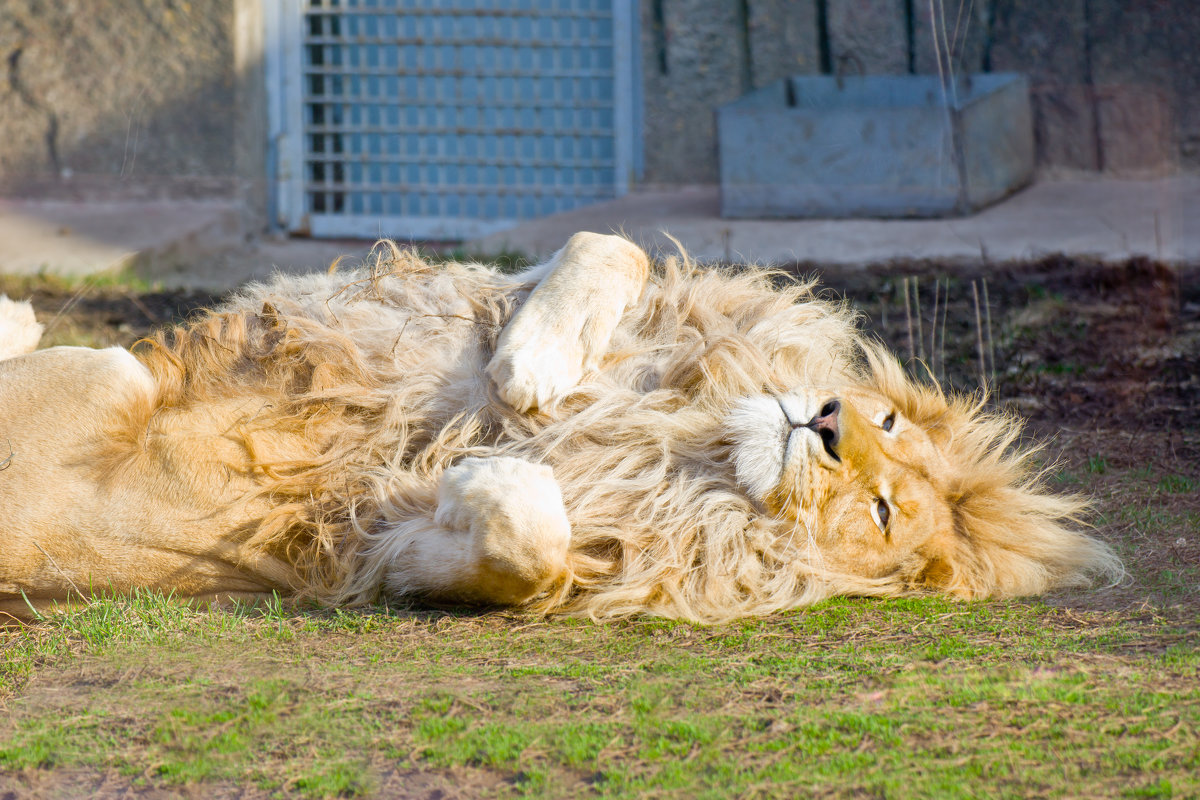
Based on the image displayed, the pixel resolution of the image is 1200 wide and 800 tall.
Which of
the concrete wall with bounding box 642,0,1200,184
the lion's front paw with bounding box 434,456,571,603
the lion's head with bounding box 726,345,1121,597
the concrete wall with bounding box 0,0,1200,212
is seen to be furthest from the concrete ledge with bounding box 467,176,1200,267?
the lion's front paw with bounding box 434,456,571,603

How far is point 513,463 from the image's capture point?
229cm

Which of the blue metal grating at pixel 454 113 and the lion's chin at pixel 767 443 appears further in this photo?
the blue metal grating at pixel 454 113

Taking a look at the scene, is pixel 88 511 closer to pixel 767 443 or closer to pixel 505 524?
pixel 505 524

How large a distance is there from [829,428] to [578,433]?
602mm

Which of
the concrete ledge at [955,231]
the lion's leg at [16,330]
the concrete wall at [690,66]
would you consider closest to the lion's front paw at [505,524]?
the lion's leg at [16,330]

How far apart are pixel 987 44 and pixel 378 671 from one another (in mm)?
7275

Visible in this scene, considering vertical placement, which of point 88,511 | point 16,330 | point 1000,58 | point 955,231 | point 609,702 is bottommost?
point 609,702

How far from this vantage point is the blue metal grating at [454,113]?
8.55 metres

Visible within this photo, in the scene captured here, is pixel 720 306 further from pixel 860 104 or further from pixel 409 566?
pixel 860 104

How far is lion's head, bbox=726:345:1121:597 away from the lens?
2.41 metres

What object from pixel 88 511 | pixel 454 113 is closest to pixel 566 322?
pixel 88 511

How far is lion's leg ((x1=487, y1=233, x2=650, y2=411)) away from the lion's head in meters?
0.41

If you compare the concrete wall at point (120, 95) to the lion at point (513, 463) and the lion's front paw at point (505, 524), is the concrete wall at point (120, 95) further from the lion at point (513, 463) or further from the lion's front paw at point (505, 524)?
the lion's front paw at point (505, 524)

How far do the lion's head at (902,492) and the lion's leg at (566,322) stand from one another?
1.34 ft
